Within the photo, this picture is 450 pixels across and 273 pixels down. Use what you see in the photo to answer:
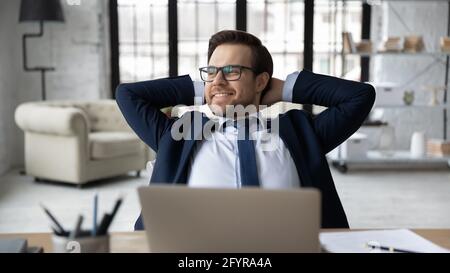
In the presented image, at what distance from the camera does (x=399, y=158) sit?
5074 mm

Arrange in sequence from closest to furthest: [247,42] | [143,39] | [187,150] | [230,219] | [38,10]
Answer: [230,219], [187,150], [247,42], [38,10], [143,39]

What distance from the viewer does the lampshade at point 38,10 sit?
483cm

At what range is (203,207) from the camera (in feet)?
2.37

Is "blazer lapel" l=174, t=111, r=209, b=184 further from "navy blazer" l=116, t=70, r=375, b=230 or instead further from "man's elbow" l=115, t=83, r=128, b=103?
"man's elbow" l=115, t=83, r=128, b=103

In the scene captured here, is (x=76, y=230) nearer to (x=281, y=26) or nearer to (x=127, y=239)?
(x=127, y=239)

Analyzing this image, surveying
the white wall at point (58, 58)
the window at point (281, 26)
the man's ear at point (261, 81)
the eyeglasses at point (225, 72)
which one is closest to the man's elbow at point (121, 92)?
the eyeglasses at point (225, 72)

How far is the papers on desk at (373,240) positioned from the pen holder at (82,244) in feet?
1.25

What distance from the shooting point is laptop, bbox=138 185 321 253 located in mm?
708

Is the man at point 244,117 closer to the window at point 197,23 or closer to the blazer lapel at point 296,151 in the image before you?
the blazer lapel at point 296,151

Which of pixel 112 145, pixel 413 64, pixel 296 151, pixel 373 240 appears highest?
pixel 413 64

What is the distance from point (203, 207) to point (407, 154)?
4.87 metres

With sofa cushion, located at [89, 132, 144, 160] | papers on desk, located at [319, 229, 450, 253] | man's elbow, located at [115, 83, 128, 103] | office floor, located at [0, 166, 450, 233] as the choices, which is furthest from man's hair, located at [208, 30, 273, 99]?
sofa cushion, located at [89, 132, 144, 160]

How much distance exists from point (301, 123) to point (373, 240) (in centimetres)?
44

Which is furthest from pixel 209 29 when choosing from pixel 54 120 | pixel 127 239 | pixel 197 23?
pixel 127 239
